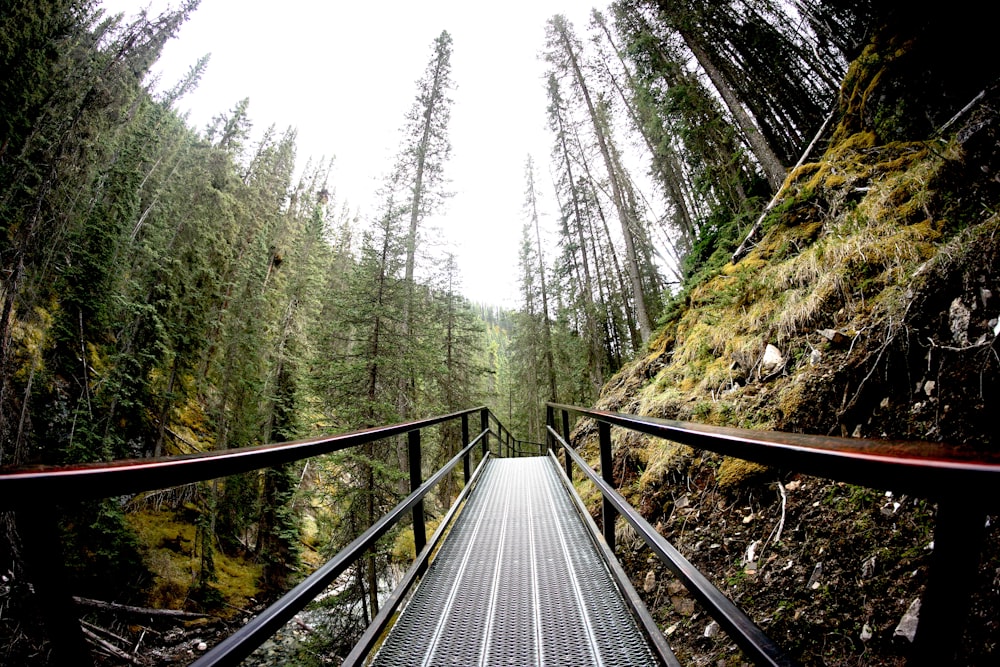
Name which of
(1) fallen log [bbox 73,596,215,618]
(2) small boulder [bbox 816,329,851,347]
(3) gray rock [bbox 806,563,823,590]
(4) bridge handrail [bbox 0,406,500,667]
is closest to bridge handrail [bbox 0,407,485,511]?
(4) bridge handrail [bbox 0,406,500,667]

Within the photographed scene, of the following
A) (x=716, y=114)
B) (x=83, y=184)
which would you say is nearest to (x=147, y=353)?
(x=83, y=184)

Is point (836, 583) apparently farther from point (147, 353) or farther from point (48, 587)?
point (147, 353)

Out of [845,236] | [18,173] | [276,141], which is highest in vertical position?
[276,141]

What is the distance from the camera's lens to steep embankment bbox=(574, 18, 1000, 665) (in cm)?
164

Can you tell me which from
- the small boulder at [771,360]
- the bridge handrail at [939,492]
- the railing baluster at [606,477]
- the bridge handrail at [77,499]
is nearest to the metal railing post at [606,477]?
the railing baluster at [606,477]

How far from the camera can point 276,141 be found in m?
23.4

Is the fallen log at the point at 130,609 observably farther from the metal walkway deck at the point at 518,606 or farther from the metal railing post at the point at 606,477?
the metal railing post at the point at 606,477

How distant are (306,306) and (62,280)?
7.24m

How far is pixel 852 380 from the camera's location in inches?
94.9

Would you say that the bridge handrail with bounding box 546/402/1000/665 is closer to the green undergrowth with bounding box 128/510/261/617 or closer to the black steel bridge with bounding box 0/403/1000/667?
the black steel bridge with bounding box 0/403/1000/667

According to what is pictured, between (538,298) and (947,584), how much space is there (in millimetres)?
19706

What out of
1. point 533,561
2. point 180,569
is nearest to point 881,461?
point 533,561

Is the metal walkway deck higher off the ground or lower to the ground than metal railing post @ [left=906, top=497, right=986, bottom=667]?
lower

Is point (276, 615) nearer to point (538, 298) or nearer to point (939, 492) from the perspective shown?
point (939, 492)
